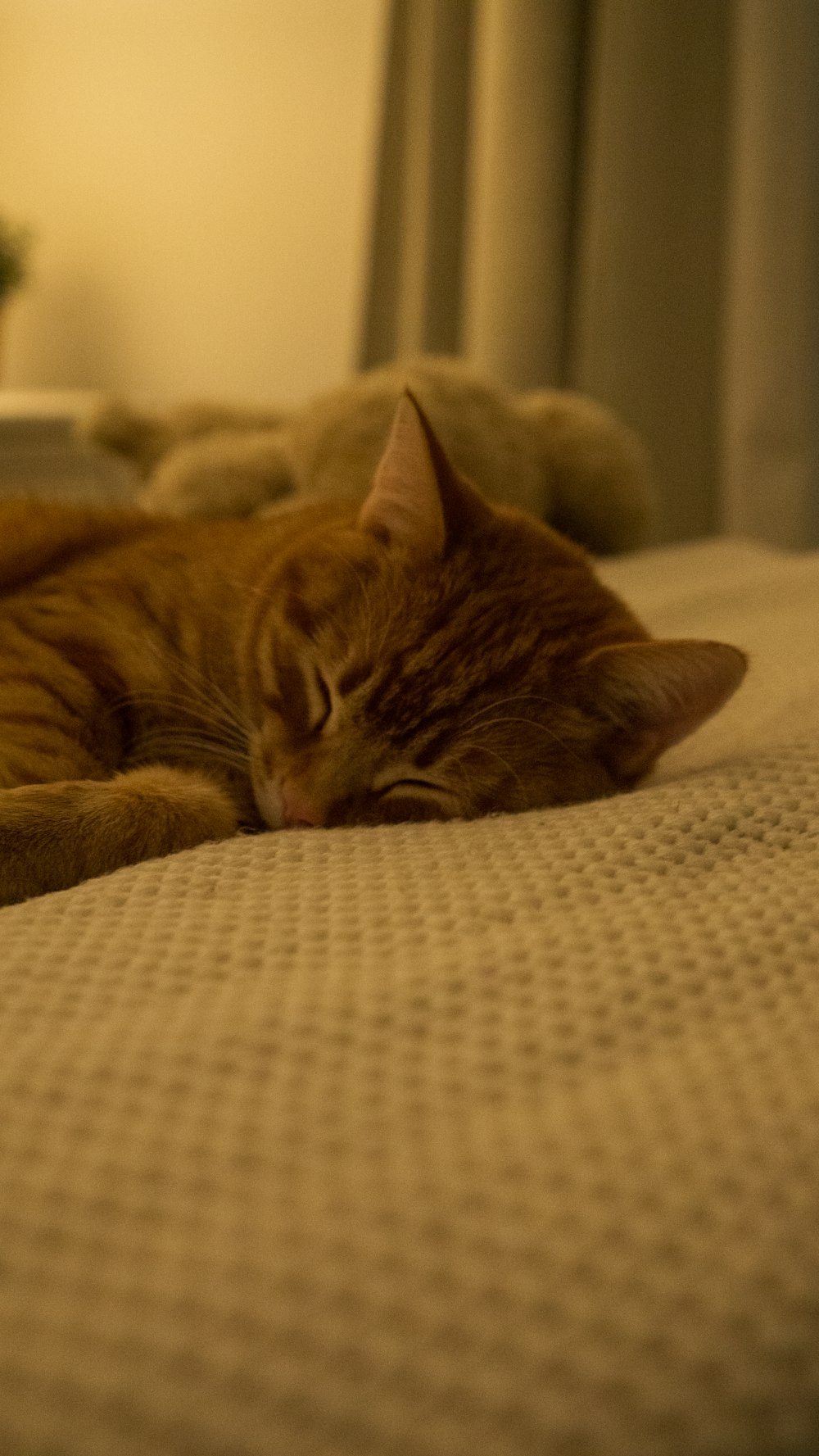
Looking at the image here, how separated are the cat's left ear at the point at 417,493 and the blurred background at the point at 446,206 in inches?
66.3

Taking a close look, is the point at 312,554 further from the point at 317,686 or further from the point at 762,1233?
the point at 762,1233

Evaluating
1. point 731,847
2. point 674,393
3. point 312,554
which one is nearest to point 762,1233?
point 731,847

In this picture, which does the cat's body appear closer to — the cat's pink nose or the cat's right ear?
the cat's right ear

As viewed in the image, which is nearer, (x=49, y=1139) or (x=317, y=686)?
(x=49, y=1139)

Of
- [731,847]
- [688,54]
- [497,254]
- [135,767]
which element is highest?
[688,54]

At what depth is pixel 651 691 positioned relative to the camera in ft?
3.22

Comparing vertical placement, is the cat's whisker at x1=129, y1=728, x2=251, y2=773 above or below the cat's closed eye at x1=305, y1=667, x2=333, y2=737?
below

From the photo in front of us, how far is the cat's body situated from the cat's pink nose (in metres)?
0.80

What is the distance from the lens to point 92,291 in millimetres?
3953

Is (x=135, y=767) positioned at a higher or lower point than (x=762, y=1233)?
lower

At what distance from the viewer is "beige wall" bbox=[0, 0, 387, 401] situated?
3584mm

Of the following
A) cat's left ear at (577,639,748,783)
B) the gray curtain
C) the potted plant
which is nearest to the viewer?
cat's left ear at (577,639,748,783)

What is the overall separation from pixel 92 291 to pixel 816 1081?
13.4 feet

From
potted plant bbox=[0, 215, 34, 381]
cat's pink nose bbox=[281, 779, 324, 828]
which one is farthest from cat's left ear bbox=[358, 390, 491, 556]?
potted plant bbox=[0, 215, 34, 381]
